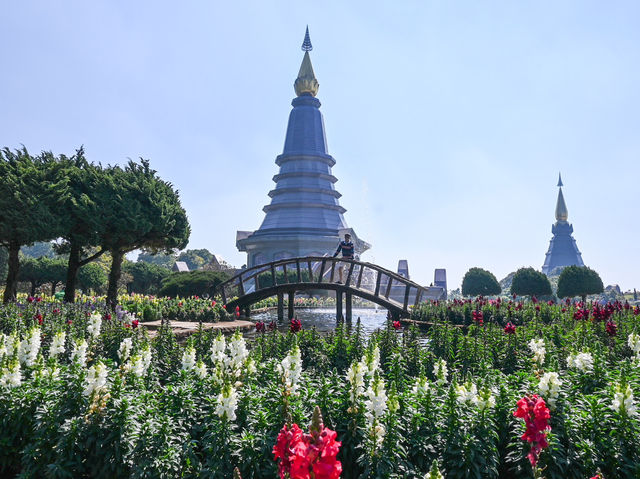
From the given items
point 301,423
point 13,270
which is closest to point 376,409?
point 301,423

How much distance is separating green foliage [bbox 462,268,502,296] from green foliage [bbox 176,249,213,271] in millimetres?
65621

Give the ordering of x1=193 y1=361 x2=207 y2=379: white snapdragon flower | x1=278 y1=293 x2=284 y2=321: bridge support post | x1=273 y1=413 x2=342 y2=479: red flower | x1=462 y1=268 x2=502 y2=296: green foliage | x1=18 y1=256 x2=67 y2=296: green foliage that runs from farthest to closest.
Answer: x1=462 y1=268 x2=502 y2=296: green foliage < x1=18 y1=256 x2=67 y2=296: green foliage < x1=278 y1=293 x2=284 y2=321: bridge support post < x1=193 y1=361 x2=207 y2=379: white snapdragon flower < x1=273 y1=413 x2=342 y2=479: red flower

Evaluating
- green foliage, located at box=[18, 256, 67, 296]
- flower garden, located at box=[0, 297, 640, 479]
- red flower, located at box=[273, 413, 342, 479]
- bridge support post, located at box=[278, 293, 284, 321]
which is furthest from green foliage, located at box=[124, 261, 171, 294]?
red flower, located at box=[273, 413, 342, 479]

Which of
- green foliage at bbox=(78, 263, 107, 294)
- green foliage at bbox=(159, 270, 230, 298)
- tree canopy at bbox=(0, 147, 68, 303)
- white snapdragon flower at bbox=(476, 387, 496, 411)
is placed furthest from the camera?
green foliage at bbox=(78, 263, 107, 294)

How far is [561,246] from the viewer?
107062mm

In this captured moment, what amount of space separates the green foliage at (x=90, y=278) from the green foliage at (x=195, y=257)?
60.8 m

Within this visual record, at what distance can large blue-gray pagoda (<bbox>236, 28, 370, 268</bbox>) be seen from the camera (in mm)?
61719

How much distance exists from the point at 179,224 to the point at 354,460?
2312 cm

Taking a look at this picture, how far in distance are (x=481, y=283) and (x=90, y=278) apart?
42.4 metres

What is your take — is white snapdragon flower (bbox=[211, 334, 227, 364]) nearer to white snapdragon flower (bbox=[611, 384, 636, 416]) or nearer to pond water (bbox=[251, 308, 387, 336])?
white snapdragon flower (bbox=[611, 384, 636, 416])

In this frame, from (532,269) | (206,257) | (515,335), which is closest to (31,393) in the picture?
(515,335)

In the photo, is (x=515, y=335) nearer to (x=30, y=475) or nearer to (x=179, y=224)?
(x=30, y=475)

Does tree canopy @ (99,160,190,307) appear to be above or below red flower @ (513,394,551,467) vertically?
above

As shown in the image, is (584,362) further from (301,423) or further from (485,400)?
(301,423)
